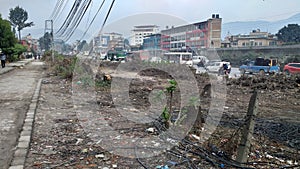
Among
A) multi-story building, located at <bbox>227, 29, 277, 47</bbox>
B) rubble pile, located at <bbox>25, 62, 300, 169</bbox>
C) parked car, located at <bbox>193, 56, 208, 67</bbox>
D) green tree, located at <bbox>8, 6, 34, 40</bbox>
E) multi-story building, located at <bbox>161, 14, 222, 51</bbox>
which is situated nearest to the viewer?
rubble pile, located at <bbox>25, 62, 300, 169</bbox>

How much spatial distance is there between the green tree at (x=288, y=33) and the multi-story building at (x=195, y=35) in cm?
1420

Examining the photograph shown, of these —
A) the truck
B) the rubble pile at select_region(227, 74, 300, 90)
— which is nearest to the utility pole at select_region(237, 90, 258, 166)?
the rubble pile at select_region(227, 74, 300, 90)

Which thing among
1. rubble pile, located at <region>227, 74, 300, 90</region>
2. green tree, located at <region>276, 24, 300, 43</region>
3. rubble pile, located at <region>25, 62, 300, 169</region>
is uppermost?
green tree, located at <region>276, 24, 300, 43</region>

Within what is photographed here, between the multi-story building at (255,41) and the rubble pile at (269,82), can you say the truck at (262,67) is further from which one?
the multi-story building at (255,41)

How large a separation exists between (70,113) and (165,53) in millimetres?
26762

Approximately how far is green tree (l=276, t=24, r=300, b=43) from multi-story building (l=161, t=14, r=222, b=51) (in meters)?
14.2

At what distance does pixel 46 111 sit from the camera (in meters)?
5.50

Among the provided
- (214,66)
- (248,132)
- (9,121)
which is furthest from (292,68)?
(9,121)

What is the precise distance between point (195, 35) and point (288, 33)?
2078 cm

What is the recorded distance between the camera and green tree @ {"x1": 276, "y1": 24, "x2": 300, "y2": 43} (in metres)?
39.7

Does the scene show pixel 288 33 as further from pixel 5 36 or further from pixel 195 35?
pixel 5 36

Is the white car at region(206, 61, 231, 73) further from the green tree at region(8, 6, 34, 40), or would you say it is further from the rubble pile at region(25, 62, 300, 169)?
the green tree at region(8, 6, 34, 40)

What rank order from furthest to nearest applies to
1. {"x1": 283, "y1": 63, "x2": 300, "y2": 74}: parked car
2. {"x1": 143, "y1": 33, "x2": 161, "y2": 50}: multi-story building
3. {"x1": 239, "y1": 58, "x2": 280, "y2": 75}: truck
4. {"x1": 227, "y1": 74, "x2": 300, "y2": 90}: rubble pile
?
{"x1": 143, "y1": 33, "x2": 161, "y2": 50}: multi-story building
{"x1": 239, "y1": 58, "x2": 280, "y2": 75}: truck
{"x1": 283, "y1": 63, "x2": 300, "y2": 74}: parked car
{"x1": 227, "y1": 74, "x2": 300, "y2": 90}: rubble pile

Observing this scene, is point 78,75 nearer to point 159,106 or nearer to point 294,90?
point 159,106
